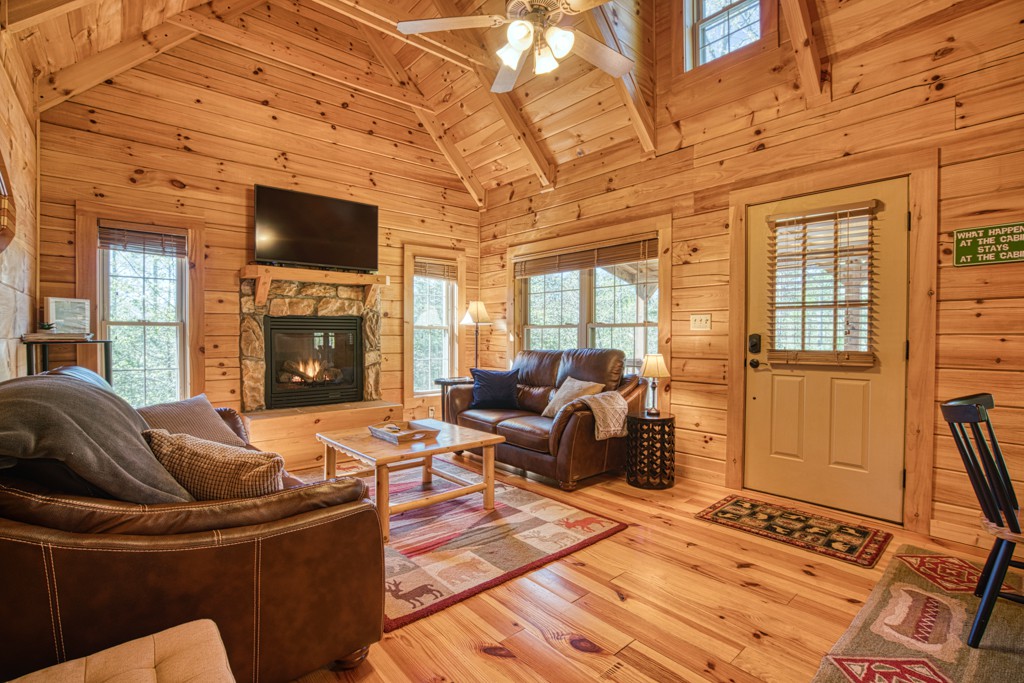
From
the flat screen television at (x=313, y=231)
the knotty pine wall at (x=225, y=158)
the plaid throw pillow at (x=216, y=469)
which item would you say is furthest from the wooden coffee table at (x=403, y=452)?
the flat screen television at (x=313, y=231)

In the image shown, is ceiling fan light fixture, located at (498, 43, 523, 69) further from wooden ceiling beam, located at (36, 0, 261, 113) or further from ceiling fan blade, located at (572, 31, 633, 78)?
wooden ceiling beam, located at (36, 0, 261, 113)

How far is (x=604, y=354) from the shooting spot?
13.6 feet

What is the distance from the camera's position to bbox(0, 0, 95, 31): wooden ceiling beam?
7.61 feet

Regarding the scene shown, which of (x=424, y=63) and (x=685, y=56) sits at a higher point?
(x=424, y=63)

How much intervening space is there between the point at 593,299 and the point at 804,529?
2.64 metres

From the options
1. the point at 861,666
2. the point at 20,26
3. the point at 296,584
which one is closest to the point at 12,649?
the point at 296,584

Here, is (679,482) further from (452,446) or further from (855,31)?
(855,31)

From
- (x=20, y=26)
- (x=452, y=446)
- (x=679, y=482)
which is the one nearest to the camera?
(x=20, y=26)

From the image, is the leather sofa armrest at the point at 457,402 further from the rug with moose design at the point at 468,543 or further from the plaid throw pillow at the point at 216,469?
the plaid throw pillow at the point at 216,469

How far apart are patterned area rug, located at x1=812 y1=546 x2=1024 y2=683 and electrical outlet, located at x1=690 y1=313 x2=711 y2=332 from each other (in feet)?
6.28

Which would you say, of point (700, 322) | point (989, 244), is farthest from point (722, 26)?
point (989, 244)

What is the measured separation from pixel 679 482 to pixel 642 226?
213cm

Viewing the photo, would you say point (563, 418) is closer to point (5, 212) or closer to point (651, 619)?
point (651, 619)

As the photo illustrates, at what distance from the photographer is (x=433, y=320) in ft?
19.1
